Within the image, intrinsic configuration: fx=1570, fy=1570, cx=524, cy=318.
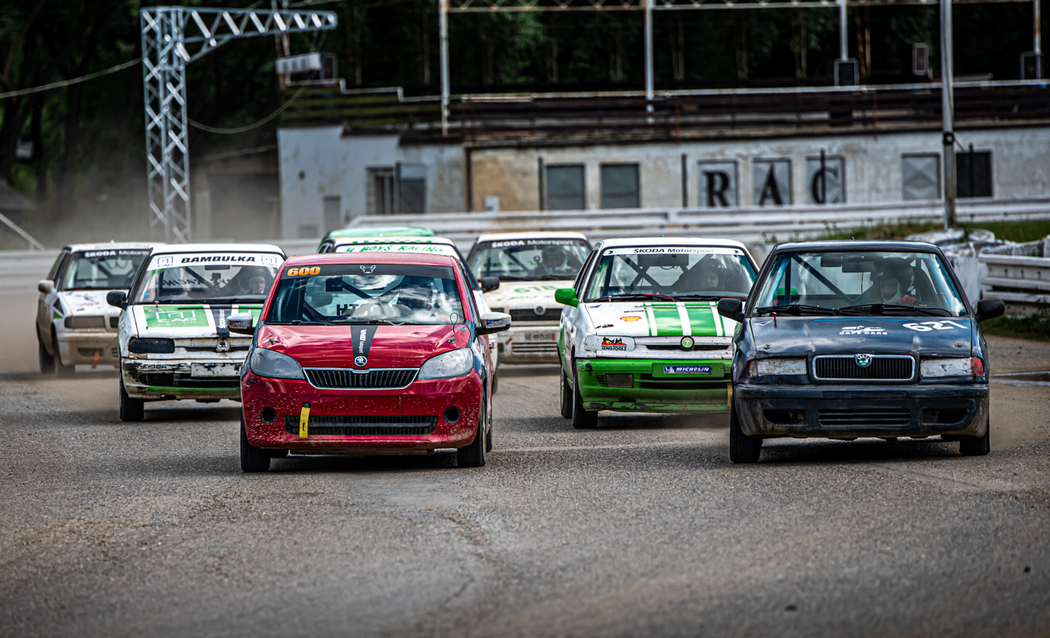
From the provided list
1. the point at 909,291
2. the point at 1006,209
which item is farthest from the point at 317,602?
the point at 1006,209

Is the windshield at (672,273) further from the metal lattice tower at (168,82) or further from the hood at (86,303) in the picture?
the metal lattice tower at (168,82)

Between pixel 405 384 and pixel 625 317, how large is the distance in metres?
3.38

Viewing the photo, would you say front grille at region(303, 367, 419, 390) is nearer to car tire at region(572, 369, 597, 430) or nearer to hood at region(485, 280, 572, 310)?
car tire at region(572, 369, 597, 430)

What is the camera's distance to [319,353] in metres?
10.3

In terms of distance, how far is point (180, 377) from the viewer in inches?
557

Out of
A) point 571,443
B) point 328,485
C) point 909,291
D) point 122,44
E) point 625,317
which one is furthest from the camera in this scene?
point 122,44

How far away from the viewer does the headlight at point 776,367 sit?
9.97 meters

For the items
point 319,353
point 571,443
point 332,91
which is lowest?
point 571,443

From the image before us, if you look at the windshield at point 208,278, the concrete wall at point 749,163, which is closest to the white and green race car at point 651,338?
the windshield at point 208,278

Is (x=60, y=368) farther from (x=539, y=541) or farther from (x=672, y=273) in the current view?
(x=539, y=541)

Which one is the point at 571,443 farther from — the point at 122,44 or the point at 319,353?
the point at 122,44

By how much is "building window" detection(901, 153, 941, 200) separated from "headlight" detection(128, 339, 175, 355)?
3235cm

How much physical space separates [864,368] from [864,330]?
306 millimetres

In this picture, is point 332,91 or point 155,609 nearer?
point 155,609
